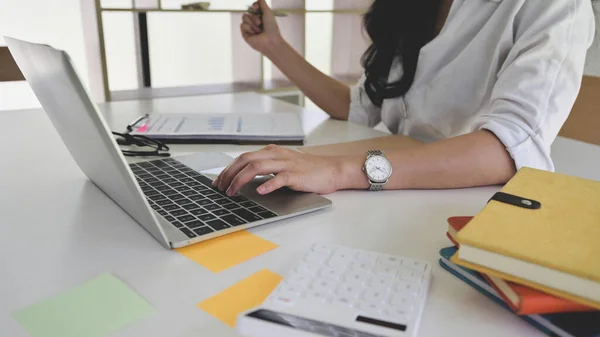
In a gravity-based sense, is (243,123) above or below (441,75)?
below

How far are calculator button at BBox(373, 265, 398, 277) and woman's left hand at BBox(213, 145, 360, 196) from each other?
0.23 meters

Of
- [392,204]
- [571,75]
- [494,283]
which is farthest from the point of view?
[571,75]

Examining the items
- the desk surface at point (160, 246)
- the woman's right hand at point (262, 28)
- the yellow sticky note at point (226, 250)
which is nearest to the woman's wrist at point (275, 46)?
the woman's right hand at point (262, 28)

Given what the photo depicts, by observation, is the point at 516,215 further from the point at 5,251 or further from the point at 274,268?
the point at 5,251

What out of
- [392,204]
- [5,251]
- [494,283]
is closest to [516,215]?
[494,283]

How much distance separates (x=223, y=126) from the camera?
108 cm

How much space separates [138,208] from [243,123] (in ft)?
1.86

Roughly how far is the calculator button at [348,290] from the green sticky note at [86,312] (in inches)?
6.6

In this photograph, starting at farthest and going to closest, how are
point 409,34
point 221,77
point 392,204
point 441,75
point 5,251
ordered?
point 221,77
point 409,34
point 441,75
point 392,204
point 5,251

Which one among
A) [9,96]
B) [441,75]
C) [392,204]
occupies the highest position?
[441,75]

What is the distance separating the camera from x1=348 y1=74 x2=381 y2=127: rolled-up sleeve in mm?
1325

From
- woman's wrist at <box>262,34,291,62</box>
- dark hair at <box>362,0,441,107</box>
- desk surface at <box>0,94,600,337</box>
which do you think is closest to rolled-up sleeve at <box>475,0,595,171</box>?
desk surface at <box>0,94,600,337</box>

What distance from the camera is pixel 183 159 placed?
89 cm

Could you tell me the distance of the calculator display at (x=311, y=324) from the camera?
0.40 metres
